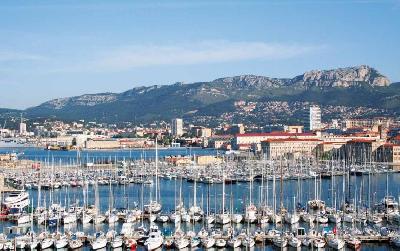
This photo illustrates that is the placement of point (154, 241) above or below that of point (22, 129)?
below

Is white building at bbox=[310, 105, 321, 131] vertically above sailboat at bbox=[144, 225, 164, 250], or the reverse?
white building at bbox=[310, 105, 321, 131]

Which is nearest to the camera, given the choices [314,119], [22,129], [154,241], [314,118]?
[154,241]

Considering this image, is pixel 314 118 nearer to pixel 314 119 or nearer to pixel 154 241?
pixel 314 119

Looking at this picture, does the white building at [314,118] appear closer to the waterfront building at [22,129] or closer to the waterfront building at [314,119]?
the waterfront building at [314,119]

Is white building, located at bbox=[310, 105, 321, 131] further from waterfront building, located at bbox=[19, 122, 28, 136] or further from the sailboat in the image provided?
the sailboat

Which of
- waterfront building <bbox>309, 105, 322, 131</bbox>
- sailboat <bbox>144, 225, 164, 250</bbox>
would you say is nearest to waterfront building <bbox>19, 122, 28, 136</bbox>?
waterfront building <bbox>309, 105, 322, 131</bbox>

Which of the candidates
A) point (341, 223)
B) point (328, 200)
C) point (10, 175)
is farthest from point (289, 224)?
point (10, 175)

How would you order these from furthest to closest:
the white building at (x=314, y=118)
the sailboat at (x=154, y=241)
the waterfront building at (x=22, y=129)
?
the waterfront building at (x=22, y=129), the white building at (x=314, y=118), the sailboat at (x=154, y=241)

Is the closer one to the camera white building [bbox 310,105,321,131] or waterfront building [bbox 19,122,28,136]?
white building [bbox 310,105,321,131]

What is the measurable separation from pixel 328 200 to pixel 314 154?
143 feet

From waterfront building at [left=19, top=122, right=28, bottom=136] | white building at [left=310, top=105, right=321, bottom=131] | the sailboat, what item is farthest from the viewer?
waterfront building at [left=19, top=122, right=28, bottom=136]

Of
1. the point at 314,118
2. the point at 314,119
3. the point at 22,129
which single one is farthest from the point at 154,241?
the point at 22,129

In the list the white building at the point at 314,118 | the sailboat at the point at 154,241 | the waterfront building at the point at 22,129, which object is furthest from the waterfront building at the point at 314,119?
the sailboat at the point at 154,241

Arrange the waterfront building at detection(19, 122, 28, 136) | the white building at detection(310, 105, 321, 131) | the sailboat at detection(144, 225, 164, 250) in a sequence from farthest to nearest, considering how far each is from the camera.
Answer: the waterfront building at detection(19, 122, 28, 136) → the white building at detection(310, 105, 321, 131) → the sailboat at detection(144, 225, 164, 250)
